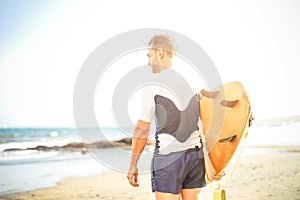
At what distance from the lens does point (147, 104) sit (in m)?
1.60

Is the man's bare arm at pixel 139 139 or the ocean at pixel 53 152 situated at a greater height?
the man's bare arm at pixel 139 139

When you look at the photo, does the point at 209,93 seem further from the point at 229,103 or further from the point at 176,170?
the point at 176,170

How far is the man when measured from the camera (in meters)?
1.59

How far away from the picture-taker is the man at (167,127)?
62.5 inches

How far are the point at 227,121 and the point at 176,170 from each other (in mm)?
571

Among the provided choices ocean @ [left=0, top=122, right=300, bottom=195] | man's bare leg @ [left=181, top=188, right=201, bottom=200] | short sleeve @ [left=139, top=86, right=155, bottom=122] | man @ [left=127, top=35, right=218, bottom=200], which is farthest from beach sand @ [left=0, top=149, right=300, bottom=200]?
short sleeve @ [left=139, top=86, right=155, bottom=122]

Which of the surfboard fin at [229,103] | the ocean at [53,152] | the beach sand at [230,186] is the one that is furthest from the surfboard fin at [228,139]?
the beach sand at [230,186]

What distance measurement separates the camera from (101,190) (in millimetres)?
3344

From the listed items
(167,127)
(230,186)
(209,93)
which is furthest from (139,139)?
(230,186)

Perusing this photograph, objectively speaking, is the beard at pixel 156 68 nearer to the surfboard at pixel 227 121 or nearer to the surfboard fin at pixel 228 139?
the surfboard at pixel 227 121

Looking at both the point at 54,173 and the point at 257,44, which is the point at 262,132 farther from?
the point at 54,173

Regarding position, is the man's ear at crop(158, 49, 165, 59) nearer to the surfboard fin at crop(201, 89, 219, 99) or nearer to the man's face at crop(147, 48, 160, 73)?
the man's face at crop(147, 48, 160, 73)

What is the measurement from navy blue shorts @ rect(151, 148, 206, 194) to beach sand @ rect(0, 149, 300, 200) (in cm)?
140

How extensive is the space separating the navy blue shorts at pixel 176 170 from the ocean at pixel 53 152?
1085mm
